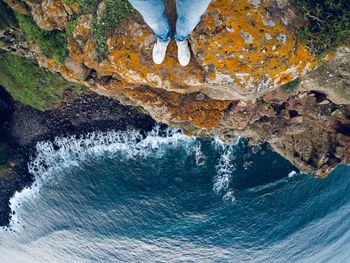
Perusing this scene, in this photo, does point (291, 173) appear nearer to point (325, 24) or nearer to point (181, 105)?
point (181, 105)

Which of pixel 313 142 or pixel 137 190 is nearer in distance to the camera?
pixel 313 142

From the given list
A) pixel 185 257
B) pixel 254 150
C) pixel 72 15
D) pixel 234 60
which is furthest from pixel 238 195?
pixel 72 15

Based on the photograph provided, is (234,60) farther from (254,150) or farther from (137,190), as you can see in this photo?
(137,190)

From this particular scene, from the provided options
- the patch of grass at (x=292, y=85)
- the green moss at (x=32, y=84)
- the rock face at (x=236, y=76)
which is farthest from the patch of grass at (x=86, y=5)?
the patch of grass at (x=292, y=85)

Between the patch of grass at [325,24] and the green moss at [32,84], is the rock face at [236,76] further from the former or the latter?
the green moss at [32,84]

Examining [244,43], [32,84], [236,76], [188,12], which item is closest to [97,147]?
[32,84]

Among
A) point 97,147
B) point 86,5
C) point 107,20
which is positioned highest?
point 86,5
